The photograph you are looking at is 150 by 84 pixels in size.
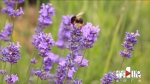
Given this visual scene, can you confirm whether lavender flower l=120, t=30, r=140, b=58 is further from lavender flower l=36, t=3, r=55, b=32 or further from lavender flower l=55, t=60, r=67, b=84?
lavender flower l=36, t=3, r=55, b=32

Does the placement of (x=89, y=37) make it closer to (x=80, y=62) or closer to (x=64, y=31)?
(x=80, y=62)

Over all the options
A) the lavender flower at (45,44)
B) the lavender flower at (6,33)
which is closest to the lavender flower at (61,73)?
the lavender flower at (45,44)

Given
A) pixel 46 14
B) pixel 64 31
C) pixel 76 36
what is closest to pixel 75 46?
pixel 76 36

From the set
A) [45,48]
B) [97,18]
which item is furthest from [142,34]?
[45,48]

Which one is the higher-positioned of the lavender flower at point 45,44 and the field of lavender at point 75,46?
the field of lavender at point 75,46

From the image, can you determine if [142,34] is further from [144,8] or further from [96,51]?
[96,51]

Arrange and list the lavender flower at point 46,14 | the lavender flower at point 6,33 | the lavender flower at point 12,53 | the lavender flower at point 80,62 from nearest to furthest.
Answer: the lavender flower at point 12,53
the lavender flower at point 80,62
the lavender flower at point 46,14
the lavender flower at point 6,33

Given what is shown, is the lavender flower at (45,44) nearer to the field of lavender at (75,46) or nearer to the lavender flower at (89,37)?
the field of lavender at (75,46)

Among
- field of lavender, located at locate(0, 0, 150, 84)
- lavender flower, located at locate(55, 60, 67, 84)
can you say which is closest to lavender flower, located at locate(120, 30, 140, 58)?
field of lavender, located at locate(0, 0, 150, 84)
